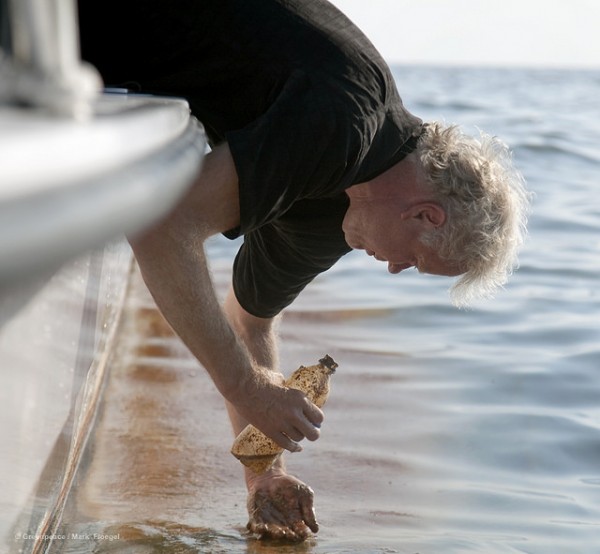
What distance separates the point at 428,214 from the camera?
11.5ft

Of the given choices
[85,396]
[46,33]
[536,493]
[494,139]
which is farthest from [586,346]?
[46,33]

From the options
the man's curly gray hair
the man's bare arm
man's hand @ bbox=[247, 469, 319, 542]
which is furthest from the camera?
man's hand @ bbox=[247, 469, 319, 542]

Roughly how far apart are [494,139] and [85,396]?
5.35 feet

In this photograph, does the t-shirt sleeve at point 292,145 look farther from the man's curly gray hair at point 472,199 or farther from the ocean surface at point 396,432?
the ocean surface at point 396,432

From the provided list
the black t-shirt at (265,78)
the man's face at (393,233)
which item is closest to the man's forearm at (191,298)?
the black t-shirt at (265,78)

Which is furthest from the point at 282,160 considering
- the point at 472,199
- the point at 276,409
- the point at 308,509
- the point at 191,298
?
the point at 308,509

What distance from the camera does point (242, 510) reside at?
396cm

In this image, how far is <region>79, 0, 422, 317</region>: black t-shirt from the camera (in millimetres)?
2938

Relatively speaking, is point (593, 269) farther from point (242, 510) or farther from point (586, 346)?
point (242, 510)

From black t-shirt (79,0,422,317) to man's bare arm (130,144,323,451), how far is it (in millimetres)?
62

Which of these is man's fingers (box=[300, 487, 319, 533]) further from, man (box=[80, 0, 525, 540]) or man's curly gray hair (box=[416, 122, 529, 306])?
man's curly gray hair (box=[416, 122, 529, 306])

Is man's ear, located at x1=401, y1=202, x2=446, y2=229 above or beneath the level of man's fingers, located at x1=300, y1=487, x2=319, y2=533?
above

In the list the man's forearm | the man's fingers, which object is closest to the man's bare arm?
the man's forearm

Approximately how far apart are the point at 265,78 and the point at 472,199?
82cm
